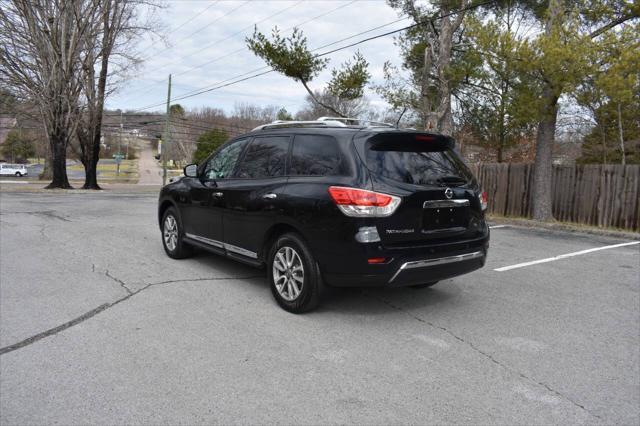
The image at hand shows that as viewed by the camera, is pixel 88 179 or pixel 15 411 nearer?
pixel 15 411

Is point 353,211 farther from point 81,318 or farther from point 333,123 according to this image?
point 81,318

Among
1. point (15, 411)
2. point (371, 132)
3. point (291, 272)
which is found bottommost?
point (15, 411)

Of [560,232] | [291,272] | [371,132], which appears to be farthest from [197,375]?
[560,232]

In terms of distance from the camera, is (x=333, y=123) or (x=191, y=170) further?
(x=191, y=170)

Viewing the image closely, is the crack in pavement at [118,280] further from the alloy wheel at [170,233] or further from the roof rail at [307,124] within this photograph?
the roof rail at [307,124]

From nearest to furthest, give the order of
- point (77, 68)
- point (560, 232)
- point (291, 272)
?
point (291, 272) < point (560, 232) < point (77, 68)

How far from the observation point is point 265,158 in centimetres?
535

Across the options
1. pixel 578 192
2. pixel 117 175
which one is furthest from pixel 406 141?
pixel 117 175

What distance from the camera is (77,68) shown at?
25438 mm

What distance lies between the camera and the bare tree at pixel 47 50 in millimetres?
23016

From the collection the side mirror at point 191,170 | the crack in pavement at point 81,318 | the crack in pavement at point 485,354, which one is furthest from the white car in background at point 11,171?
the crack in pavement at point 485,354

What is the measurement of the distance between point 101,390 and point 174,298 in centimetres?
199

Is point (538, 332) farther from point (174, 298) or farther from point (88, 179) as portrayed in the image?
point (88, 179)

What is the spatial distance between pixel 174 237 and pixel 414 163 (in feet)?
12.9
